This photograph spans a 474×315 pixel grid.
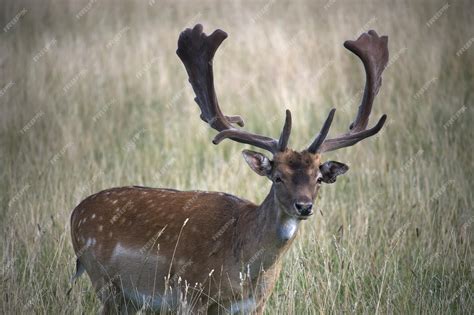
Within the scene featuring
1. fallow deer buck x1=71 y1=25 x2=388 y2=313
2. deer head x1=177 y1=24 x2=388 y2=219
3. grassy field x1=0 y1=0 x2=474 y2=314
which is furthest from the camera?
grassy field x1=0 y1=0 x2=474 y2=314

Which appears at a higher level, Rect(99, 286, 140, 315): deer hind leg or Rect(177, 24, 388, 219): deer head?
Rect(177, 24, 388, 219): deer head

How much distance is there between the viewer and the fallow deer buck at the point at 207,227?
5645mm

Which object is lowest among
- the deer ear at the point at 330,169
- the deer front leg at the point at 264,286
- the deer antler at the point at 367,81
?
the deer front leg at the point at 264,286

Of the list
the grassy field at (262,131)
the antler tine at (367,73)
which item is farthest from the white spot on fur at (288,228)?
the antler tine at (367,73)

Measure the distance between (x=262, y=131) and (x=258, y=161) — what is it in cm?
539

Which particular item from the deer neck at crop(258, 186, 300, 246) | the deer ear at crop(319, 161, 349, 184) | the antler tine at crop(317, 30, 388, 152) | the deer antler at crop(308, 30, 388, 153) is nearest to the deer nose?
the deer neck at crop(258, 186, 300, 246)

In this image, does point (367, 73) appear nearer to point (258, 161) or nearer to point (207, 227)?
point (258, 161)

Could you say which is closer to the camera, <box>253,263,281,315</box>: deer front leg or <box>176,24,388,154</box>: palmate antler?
<box>253,263,281,315</box>: deer front leg

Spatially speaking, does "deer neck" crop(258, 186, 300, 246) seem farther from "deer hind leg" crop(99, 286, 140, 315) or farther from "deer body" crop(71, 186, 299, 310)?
"deer hind leg" crop(99, 286, 140, 315)

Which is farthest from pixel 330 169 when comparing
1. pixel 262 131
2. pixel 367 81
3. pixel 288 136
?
pixel 262 131

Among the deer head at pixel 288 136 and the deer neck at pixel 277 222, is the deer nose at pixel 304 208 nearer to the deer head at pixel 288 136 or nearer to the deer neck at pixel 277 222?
the deer head at pixel 288 136

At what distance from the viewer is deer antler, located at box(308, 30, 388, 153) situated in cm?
599

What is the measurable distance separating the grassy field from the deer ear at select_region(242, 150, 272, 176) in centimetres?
84

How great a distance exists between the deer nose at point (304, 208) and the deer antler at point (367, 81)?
2.07 feet
